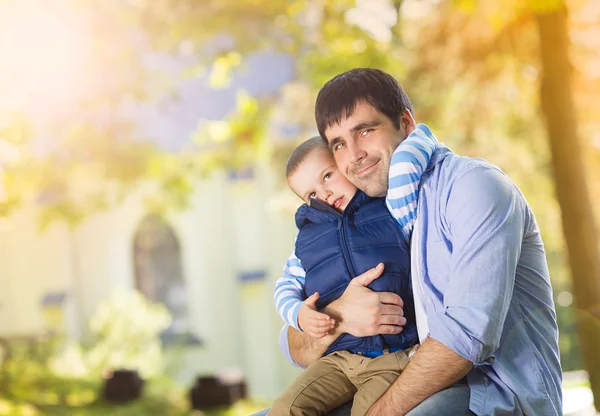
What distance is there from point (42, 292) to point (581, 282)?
9.84m

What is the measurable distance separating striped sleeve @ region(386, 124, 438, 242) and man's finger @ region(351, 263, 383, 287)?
0.39 feet

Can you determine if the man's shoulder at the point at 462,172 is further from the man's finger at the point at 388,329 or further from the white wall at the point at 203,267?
the white wall at the point at 203,267

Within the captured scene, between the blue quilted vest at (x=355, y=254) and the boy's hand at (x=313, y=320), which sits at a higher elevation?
the blue quilted vest at (x=355, y=254)

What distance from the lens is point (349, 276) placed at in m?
1.68

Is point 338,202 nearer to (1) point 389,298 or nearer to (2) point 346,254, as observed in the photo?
(2) point 346,254

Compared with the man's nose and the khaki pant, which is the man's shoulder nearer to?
the man's nose

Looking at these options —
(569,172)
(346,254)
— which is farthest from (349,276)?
(569,172)

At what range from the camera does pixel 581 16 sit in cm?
630

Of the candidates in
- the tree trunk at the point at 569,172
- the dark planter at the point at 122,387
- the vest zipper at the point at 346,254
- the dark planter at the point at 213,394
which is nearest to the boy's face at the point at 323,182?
the vest zipper at the point at 346,254

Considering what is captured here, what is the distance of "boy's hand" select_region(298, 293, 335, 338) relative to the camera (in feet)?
5.29

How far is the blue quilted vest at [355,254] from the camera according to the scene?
5.31 ft

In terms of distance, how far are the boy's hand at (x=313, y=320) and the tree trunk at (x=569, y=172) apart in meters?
4.26

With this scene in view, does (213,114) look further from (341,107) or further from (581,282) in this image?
(341,107)

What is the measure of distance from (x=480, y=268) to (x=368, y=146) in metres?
0.42
